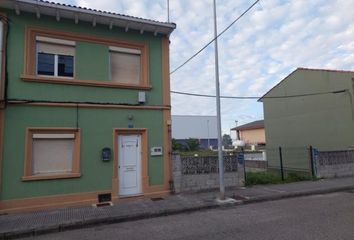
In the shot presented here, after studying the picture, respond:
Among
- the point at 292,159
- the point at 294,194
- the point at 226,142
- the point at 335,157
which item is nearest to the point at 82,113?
the point at 294,194

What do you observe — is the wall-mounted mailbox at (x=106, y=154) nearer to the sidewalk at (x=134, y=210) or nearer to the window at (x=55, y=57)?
the sidewalk at (x=134, y=210)

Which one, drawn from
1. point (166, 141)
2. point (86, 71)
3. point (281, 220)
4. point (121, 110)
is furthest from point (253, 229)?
point (86, 71)

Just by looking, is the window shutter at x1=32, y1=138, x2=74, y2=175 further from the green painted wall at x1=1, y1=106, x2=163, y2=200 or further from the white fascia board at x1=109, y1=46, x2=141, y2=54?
the white fascia board at x1=109, y1=46, x2=141, y2=54

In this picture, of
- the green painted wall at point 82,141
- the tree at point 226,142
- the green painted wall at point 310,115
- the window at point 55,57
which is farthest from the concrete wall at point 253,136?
the window at point 55,57

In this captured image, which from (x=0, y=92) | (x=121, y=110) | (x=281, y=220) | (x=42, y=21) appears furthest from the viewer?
(x=121, y=110)

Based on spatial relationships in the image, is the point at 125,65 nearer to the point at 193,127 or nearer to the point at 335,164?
the point at 335,164

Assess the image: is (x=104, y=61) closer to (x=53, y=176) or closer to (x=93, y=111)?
(x=93, y=111)

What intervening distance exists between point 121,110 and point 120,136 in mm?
882

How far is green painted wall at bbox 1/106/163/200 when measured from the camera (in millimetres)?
8086

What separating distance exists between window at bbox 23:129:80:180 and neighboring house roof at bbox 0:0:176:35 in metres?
3.65

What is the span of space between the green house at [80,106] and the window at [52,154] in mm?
28

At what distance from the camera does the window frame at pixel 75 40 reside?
858 cm

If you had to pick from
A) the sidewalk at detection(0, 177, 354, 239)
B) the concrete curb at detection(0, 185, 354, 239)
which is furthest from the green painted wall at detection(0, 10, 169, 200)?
the concrete curb at detection(0, 185, 354, 239)

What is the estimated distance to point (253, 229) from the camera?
606cm
